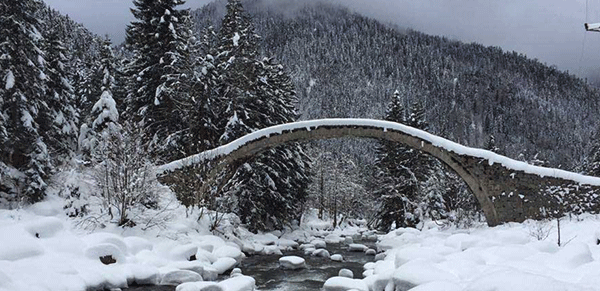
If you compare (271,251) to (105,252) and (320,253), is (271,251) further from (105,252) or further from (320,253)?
(105,252)

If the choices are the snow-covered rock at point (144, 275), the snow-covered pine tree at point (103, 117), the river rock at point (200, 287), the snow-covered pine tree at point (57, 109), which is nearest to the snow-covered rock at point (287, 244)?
the snow-covered pine tree at point (103, 117)

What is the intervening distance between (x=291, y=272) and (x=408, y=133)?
27.7ft

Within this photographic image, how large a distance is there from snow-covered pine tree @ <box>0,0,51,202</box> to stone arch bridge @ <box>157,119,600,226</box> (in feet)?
14.9

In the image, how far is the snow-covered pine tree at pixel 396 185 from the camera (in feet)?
84.0

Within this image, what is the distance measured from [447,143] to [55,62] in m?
19.1

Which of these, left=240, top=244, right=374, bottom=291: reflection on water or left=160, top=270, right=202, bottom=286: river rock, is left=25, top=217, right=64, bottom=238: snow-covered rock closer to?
left=160, top=270, right=202, bottom=286: river rock

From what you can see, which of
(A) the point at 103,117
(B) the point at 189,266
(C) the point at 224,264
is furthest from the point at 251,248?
(A) the point at 103,117

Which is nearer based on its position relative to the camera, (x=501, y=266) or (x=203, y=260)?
(x=501, y=266)

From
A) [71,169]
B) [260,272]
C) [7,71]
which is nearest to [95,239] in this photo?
[260,272]

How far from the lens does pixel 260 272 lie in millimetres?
13203

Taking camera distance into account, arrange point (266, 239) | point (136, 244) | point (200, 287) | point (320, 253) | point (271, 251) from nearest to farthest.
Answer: point (200, 287) < point (136, 244) < point (271, 251) < point (320, 253) < point (266, 239)

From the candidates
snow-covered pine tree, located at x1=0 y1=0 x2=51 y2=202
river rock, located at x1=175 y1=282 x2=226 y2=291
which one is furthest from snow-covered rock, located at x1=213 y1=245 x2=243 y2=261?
snow-covered pine tree, located at x1=0 y1=0 x2=51 y2=202

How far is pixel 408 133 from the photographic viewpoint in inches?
742

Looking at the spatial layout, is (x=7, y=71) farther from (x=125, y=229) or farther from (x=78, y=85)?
(x=78, y=85)
